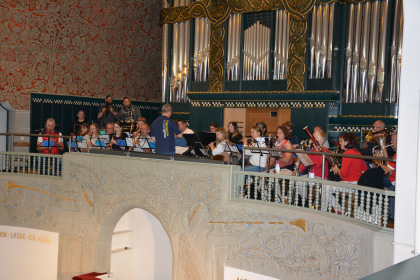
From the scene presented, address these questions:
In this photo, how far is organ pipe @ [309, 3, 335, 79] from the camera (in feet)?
40.2

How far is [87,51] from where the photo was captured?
14.4 meters

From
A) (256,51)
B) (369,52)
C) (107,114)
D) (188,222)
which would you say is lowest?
(188,222)

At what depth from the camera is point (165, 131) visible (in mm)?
9469

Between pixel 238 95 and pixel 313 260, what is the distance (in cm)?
667

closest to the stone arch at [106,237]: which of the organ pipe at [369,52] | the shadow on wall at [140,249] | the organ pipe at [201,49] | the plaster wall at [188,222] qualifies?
the plaster wall at [188,222]

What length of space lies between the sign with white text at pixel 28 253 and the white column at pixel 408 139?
10.2 m

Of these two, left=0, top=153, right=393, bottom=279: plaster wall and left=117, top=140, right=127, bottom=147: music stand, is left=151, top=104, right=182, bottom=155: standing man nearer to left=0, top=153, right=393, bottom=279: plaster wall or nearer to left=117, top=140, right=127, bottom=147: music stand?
left=0, top=153, right=393, bottom=279: plaster wall

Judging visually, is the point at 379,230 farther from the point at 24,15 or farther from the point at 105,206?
the point at 24,15

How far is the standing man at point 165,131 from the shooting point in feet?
30.9

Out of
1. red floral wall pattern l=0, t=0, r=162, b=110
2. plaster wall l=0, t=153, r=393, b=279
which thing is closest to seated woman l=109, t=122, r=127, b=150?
plaster wall l=0, t=153, r=393, b=279

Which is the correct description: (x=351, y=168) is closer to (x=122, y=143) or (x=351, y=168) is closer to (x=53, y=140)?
(x=122, y=143)

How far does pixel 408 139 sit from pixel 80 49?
1266 cm

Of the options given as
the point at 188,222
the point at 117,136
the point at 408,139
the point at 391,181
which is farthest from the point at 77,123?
the point at 408,139

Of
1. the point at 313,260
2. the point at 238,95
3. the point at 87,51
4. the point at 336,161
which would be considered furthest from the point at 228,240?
the point at 87,51
